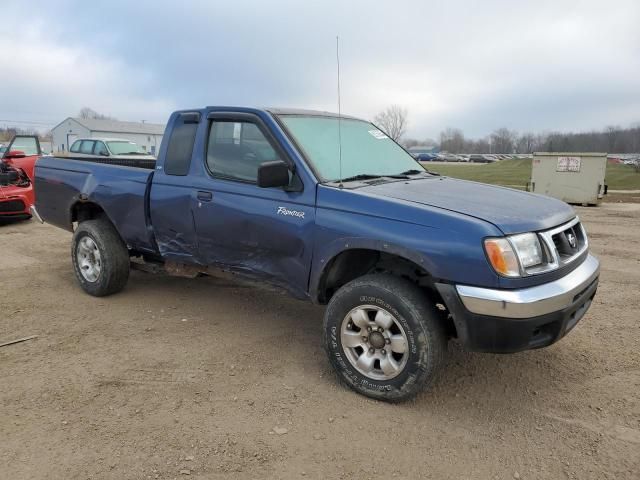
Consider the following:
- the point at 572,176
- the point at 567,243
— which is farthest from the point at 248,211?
the point at 572,176

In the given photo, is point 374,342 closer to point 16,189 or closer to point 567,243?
point 567,243

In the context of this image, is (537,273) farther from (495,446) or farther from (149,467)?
(149,467)

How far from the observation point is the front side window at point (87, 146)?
19688 millimetres

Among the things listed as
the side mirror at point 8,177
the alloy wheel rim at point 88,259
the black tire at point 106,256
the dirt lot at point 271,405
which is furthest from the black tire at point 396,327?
the side mirror at point 8,177

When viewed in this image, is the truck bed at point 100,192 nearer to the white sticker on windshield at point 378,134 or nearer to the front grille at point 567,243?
the white sticker on windshield at point 378,134

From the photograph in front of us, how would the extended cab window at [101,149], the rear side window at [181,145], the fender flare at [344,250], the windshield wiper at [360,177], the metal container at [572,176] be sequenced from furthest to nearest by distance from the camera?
1. the extended cab window at [101,149]
2. the metal container at [572,176]
3. the rear side window at [181,145]
4. the windshield wiper at [360,177]
5. the fender flare at [344,250]

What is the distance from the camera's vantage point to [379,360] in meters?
3.33

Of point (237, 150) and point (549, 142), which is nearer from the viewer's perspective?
point (237, 150)

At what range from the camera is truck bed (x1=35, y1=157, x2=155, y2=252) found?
4.76 m

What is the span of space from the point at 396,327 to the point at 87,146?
1987 centimetres

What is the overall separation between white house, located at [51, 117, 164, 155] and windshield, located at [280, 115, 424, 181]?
6165 cm

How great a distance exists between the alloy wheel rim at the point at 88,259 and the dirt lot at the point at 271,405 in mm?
446

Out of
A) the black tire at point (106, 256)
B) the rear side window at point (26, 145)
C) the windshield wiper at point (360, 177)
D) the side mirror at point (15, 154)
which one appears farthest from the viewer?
the rear side window at point (26, 145)

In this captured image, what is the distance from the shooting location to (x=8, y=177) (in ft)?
32.4
